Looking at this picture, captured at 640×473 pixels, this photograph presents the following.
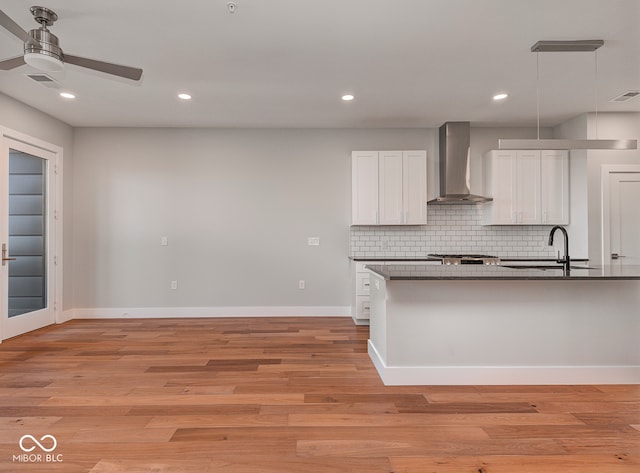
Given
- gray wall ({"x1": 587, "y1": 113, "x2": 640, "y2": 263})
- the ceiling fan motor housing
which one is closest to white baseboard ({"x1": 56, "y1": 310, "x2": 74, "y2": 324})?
the ceiling fan motor housing

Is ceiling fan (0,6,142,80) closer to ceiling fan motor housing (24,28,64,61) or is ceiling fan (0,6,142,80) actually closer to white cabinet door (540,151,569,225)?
ceiling fan motor housing (24,28,64,61)

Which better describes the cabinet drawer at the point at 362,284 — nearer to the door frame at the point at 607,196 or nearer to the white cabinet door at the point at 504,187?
the white cabinet door at the point at 504,187

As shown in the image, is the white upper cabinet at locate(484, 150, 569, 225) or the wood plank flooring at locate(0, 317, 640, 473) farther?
the white upper cabinet at locate(484, 150, 569, 225)

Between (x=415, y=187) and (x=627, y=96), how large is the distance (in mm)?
2513

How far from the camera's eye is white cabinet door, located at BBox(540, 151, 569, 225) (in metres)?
5.17

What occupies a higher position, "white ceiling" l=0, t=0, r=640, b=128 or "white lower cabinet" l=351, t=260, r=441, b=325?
"white ceiling" l=0, t=0, r=640, b=128

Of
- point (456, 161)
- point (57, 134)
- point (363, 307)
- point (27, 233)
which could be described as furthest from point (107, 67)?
point (456, 161)

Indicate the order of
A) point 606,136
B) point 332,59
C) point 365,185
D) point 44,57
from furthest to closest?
point 365,185, point 606,136, point 332,59, point 44,57

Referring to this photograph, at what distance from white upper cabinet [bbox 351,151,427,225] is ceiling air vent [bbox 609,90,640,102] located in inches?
85.6

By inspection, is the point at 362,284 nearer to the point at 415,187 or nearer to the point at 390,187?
the point at 390,187

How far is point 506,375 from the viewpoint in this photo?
9.64 feet

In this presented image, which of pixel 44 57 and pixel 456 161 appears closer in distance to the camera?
pixel 44 57

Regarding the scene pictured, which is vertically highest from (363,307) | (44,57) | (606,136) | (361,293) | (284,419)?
(606,136)

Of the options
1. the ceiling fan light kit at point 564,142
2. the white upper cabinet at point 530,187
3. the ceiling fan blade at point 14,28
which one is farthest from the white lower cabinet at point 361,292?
the ceiling fan blade at point 14,28
